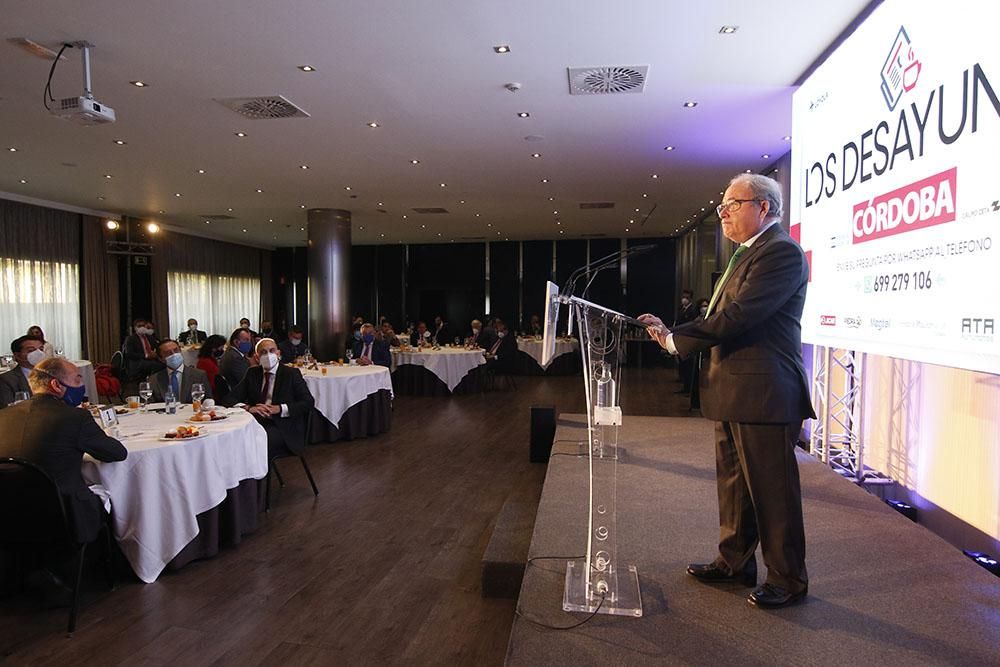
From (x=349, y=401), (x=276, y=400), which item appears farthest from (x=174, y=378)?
(x=349, y=401)

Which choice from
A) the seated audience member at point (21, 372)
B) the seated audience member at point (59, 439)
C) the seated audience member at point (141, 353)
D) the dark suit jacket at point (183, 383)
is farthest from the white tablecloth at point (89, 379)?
the seated audience member at point (59, 439)

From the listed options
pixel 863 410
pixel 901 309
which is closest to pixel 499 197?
pixel 863 410

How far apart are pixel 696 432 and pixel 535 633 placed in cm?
391

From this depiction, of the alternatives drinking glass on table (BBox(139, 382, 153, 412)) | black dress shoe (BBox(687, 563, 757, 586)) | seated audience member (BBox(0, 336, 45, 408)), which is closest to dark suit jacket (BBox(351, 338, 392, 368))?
seated audience member (BBox(0, 336, 45, 408))

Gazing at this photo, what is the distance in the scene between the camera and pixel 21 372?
505 cm

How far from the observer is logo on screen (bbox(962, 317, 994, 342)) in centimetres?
252

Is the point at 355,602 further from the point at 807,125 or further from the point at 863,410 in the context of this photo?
the point at 807,125

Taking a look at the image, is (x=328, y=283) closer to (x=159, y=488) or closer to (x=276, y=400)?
(x=276, y=400)

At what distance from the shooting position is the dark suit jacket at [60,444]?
2809mm

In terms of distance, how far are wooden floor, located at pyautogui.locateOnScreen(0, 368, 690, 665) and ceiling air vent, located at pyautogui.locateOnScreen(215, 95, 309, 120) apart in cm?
352

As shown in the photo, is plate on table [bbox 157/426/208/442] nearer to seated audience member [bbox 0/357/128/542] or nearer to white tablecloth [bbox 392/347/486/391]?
seated audience member [bbox 0/357/128/542]

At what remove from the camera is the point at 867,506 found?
11.1ft

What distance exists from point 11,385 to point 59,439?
9.27 feet

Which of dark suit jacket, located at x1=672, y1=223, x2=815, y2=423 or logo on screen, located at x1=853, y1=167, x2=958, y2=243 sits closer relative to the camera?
dark suit jacket, located at x1=672, y1=223, x2=815, y2=423
